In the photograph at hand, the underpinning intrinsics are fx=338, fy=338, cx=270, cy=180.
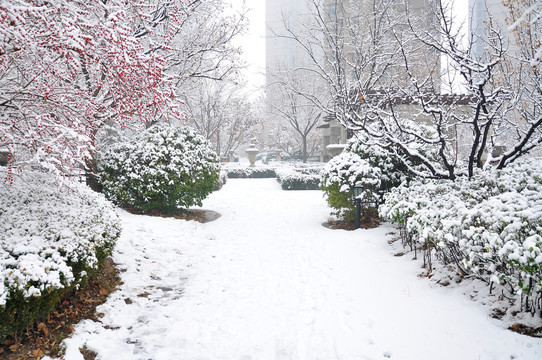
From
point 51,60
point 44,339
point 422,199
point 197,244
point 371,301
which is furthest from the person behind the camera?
point 197,244

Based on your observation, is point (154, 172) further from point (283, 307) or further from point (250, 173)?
point (250, 173)

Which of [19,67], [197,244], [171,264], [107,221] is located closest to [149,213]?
[197,244]

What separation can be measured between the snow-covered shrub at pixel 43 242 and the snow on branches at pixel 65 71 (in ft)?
2.19

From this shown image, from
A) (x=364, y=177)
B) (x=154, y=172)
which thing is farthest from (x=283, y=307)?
(x=154, y=172)

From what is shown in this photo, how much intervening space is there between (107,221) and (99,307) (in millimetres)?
1120

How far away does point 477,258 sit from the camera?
11.4ft

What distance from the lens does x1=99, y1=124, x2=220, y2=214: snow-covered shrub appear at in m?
8.00

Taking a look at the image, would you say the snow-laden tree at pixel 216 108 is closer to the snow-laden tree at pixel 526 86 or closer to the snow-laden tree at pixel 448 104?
the snow-laden tree at pixel 448 104

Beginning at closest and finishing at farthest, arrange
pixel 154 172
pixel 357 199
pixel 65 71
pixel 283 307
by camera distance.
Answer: pixel 65 71
pixel 283 307
pixel 357 199
pixel 154 172

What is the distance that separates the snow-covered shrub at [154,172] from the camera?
7996 mm

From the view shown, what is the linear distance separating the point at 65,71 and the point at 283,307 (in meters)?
3.73

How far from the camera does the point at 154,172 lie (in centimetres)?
792

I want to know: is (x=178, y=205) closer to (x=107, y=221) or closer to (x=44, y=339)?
(x=107, y=221)

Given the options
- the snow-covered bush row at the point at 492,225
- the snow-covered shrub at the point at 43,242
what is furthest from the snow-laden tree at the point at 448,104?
the snow-covered shrub at the point at 43,242
